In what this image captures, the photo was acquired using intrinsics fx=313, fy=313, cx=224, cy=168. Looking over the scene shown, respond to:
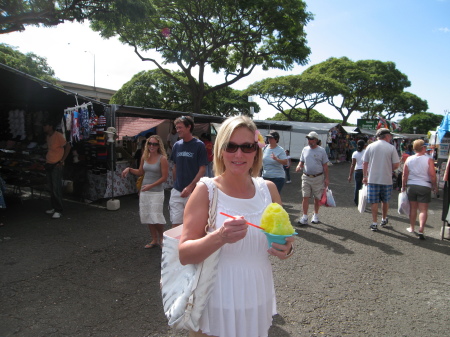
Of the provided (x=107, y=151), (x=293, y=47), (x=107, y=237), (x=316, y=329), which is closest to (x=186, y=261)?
(x=316, y=329)

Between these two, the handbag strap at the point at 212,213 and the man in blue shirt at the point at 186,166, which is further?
the man in blue shirt at the point at 186,166

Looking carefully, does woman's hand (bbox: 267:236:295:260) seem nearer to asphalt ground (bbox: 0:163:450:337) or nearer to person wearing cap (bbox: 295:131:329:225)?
asphalt ground (bbox: 0:163:450:337)

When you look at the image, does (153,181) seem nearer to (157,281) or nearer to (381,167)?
(157,281)

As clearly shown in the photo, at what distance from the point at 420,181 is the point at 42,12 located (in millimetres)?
10428

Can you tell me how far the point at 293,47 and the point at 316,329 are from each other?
17.3 meters

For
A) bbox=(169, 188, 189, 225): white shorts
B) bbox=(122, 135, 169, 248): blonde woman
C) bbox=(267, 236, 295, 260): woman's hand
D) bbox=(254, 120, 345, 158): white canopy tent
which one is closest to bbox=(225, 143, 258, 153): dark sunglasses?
bbox=(267, 236, 295, 260): woman's hand

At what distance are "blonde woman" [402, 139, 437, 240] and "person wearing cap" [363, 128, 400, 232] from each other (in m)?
0.28

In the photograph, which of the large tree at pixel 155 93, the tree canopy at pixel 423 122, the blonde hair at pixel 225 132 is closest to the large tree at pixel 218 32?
the large tree at pixel 155 93

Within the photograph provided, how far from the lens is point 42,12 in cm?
890

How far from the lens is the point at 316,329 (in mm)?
2967

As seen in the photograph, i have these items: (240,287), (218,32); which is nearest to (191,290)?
(240,287)

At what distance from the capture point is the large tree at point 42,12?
870cm

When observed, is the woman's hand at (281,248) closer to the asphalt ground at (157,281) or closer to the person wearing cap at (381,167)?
the asphalt ground at (157,281)

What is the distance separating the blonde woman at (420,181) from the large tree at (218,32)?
12.3 metres
